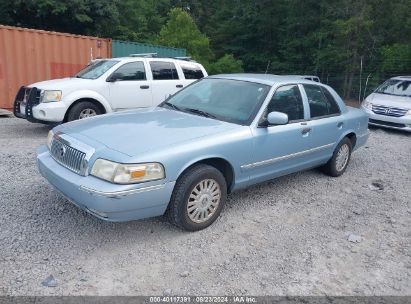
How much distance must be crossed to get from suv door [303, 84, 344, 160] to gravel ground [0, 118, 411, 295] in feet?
2.04

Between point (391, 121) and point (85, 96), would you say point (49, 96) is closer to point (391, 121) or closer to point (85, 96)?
point (85, 96)

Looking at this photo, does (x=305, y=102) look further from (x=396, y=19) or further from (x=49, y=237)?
(x=396, y=19)

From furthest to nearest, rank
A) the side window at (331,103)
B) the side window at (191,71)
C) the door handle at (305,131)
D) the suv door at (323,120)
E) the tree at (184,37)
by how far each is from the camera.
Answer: the tree at (184,37) < the side window at (191,71) < the side window at (331,103) < the suv door at (323,120) < the door handle at (305,131)

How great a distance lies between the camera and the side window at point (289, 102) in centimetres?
458

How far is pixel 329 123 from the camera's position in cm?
536

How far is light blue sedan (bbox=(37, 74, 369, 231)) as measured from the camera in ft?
10.9

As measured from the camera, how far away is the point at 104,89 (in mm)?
7832

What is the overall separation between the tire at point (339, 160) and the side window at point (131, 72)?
456 centimetres

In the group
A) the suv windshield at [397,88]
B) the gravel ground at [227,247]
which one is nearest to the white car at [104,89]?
the gravel ground at [227,247]

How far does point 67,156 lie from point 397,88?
10172 mm

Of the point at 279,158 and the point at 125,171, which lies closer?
the point at 125,171

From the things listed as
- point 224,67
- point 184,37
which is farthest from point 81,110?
→ point 224,67

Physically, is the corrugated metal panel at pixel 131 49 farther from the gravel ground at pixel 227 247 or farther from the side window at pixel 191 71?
the gravel ground at pixel 227 247

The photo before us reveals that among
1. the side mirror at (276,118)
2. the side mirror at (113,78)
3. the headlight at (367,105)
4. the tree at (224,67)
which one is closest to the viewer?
the side mirror at (276,118)
